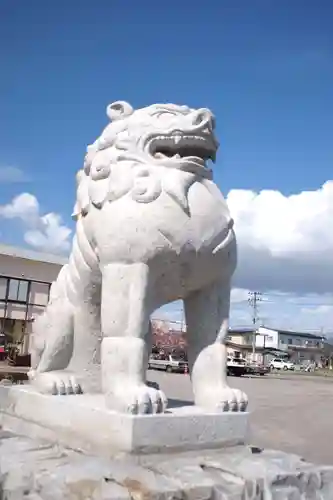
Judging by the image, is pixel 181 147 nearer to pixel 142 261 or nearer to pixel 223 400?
pixel 142 261

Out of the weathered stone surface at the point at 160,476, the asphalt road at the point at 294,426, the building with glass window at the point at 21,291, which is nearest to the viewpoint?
the weathered stone surface at the point at 160,476

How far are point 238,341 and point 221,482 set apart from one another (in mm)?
54377

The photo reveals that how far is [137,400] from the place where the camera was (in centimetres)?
222

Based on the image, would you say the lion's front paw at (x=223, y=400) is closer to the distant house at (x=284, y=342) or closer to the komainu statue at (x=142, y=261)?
the komainu statue at (x=142, y=261)

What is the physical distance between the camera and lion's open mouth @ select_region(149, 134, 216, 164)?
103 inches

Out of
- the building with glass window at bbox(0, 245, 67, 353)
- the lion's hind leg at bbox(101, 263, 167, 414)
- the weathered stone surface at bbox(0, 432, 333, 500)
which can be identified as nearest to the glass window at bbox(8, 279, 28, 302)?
the building with glass window at bbox(0, 245, 67, 353)

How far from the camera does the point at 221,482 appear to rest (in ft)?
6.73

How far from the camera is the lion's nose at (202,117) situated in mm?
2623

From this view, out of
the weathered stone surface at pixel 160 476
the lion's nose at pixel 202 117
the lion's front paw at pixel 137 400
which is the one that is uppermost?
the lion's nose at pixel 202 117

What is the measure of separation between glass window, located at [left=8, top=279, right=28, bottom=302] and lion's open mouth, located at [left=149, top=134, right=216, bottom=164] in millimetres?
19043

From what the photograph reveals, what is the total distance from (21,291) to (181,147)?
19.4 meters

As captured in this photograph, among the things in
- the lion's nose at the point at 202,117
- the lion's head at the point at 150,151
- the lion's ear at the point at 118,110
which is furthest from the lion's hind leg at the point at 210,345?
the lion's ear at the point at 118,110

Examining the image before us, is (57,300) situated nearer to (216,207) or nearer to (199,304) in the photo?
(199,304)

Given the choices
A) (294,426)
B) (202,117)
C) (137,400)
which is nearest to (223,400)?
(137,400)
